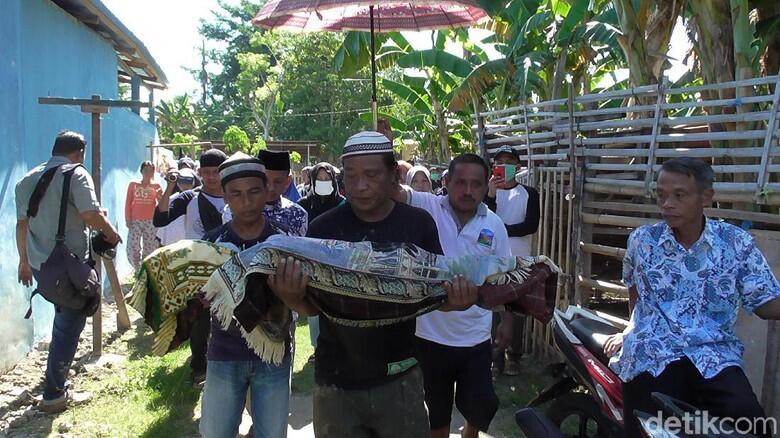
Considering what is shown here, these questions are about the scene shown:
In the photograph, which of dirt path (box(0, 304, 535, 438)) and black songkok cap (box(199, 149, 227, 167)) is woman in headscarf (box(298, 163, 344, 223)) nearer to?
black songkok cap (box(199, 149, 227, 167))

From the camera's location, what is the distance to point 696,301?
2678 millimetres

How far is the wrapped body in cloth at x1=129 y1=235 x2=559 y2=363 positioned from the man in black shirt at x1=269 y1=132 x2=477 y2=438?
17 centimetres

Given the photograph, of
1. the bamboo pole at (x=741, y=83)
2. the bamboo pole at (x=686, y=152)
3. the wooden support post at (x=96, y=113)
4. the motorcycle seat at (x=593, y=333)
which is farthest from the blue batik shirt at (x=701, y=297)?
the wooden support post at (x=96, y=113)

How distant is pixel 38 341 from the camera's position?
610 centimetres

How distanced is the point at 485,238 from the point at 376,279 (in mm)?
1368

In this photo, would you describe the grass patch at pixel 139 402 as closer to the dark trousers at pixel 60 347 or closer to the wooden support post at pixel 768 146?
the dark trousers at pixel 60 347

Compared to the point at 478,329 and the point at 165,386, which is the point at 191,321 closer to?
the point at 478,329

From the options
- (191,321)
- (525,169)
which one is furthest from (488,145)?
(191,321)

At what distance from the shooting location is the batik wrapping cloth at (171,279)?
2.58 metres

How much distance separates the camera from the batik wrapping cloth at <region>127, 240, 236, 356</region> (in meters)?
A: 2.58

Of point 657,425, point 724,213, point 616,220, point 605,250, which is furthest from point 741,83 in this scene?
point 657,425

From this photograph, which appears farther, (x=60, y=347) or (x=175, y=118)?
(x=175, y=118)

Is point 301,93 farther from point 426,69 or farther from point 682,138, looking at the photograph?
point 682,138

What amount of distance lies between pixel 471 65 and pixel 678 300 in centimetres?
1069
